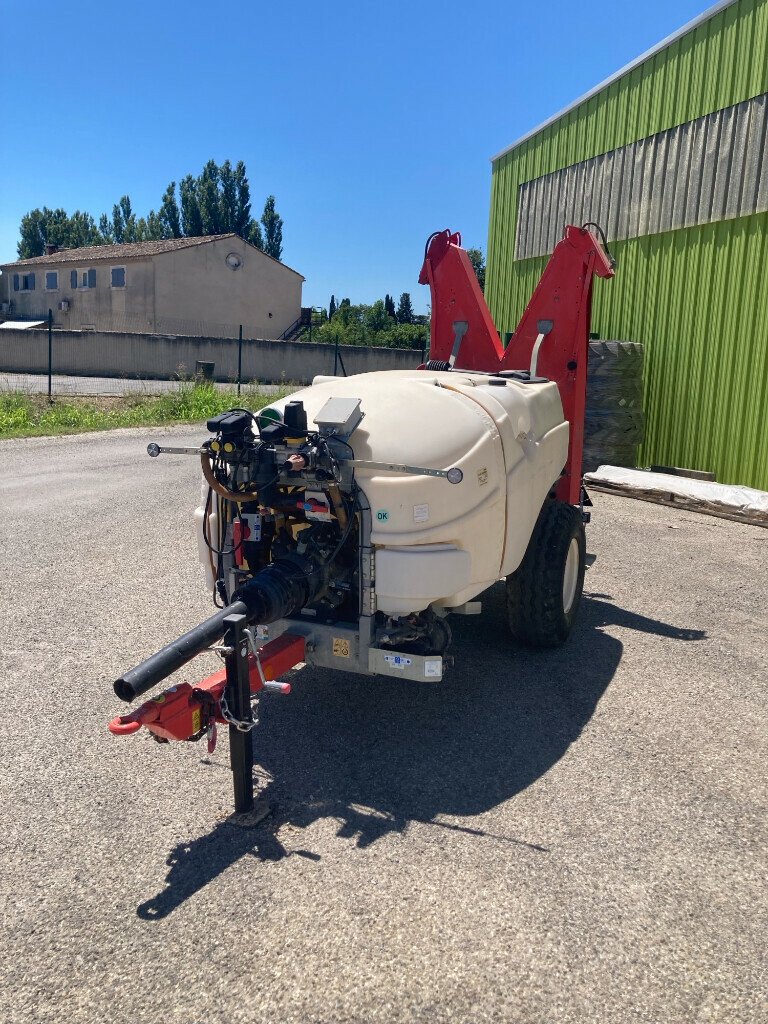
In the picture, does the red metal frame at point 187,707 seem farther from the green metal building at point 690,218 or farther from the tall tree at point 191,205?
the tall tree at point 191,205

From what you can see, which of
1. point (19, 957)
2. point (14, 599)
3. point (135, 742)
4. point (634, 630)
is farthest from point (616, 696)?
point (14, 599)

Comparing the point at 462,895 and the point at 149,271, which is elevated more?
the point at 149,271

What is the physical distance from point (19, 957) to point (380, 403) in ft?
8.85

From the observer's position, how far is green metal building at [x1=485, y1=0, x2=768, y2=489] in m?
10.5

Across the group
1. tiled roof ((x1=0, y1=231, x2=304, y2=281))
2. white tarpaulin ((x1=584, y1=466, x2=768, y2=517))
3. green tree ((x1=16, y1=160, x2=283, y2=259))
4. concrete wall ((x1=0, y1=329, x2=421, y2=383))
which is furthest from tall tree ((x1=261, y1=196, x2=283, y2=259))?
white tarpaulin ((x1=584, y1=466, x2=768, y2=517))

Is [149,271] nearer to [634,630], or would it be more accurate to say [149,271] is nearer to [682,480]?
[682,480]

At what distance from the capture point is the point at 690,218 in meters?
11.5

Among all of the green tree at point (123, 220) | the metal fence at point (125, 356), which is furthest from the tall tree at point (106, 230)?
the metal fence at point (125, 356)

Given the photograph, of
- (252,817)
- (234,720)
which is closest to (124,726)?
(234,720)

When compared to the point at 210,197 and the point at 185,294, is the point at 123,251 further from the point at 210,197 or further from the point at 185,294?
the point at 210,197

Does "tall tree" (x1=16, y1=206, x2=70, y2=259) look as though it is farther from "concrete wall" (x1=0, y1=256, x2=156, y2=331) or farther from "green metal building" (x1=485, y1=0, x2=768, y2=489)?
"green metal building" (x1=485, y1=0, x2=768, y2=489)

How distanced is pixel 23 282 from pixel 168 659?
52.3 metres

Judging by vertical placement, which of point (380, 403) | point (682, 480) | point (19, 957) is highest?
point (380, 403)

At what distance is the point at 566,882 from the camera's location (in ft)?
10.2
